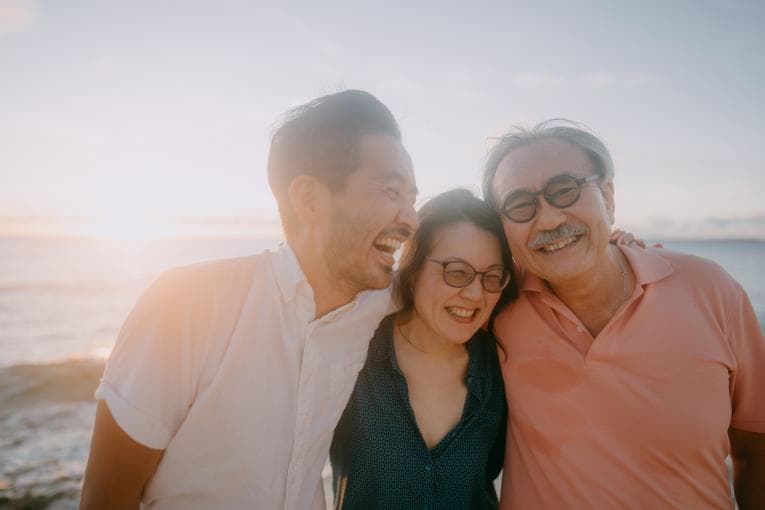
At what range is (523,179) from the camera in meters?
3.20

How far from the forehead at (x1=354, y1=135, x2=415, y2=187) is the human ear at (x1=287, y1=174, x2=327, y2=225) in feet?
0.99

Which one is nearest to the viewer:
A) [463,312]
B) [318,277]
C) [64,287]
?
[318,277]

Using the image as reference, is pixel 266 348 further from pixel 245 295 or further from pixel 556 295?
pixel 556 295

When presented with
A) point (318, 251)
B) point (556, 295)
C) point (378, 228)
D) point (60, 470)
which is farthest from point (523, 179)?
point (60, 470)

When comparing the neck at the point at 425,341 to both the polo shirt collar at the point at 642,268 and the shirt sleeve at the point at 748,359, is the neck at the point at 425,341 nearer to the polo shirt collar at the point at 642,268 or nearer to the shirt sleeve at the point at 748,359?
the polo shirt collar at the point at 642,268

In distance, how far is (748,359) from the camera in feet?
9.09

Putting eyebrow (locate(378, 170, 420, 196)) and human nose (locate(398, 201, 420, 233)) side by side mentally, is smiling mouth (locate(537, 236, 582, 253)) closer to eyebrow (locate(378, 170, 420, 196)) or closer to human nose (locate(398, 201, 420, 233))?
human nose (locate(398, 201, 420, 233))

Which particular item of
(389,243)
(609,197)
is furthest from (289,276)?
(609,197)

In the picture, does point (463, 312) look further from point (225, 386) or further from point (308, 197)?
point (225, 386)

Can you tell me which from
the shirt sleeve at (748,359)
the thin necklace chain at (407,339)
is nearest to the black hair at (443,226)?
the thin necklace chain at (407,339)

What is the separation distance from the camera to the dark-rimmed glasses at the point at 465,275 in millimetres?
3256

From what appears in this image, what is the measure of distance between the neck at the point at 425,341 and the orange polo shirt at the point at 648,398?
2.09ft

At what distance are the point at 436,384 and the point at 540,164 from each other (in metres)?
1.81

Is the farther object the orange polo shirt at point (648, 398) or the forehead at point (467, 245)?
the forehead at point (467, 245)
